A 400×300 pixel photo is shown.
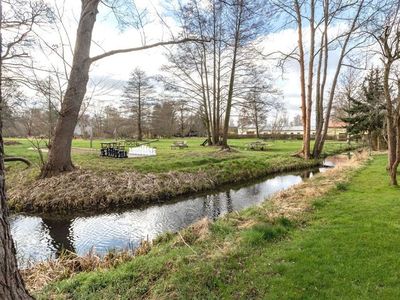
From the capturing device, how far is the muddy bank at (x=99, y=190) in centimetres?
1074

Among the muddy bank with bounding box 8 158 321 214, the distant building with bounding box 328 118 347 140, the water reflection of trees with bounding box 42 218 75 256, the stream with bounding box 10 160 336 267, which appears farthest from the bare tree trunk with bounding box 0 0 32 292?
the distant building with bounding box 328 118 347 140

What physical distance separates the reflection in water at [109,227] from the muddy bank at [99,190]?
2.32 ft

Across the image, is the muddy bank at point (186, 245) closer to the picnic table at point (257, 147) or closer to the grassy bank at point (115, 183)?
the grassy bank at point (115, 183)

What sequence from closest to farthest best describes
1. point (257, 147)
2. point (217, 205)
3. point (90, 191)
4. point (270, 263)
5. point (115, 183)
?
point (270, 263) < point (90, 191) < point (217, 205) < point (115, 183) < point (257, 147)

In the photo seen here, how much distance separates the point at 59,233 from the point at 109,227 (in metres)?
1.25

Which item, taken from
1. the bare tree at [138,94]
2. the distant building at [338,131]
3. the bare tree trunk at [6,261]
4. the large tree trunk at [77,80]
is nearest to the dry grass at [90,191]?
the large tree trunk at [77,80]

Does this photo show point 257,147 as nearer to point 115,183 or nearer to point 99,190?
point 115,183

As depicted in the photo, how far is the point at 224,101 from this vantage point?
1111 inches

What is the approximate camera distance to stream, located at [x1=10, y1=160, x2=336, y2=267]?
25.1 feet

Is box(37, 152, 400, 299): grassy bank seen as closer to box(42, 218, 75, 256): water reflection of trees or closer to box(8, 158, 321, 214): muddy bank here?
box(42, 218, 75, 256): water reflection of trees

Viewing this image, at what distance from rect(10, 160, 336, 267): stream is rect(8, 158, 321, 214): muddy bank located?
0.59 meters

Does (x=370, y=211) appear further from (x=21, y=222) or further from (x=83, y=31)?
(x=83, y=31)

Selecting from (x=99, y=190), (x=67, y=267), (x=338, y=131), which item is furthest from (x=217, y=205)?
(x=338, y=131)

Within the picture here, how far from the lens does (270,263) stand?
4578 millimetres
